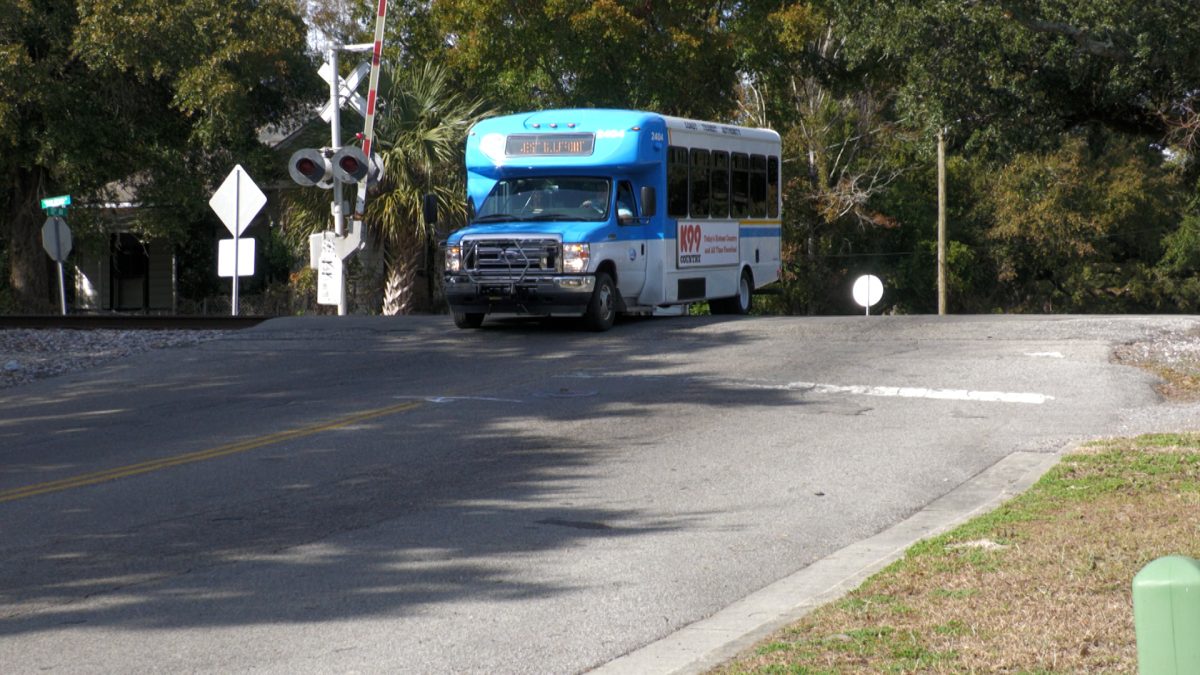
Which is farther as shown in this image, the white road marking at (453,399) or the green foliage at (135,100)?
the green foliage at (135,100)

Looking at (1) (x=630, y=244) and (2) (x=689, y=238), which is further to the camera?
(2) (x=689, y=238)

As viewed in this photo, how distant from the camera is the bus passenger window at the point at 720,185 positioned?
2231 cm

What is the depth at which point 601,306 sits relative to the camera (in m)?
18.9

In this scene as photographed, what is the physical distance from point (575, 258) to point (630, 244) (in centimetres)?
147

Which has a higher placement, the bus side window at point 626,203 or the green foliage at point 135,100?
the green foliage at point 135,100

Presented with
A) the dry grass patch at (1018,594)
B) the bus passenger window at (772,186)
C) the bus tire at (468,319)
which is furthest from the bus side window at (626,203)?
the dry grass patch at (1018,594)

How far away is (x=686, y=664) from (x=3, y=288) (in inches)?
1401

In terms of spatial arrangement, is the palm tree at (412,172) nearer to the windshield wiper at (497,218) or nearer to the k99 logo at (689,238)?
the k99 logo at (689,238)

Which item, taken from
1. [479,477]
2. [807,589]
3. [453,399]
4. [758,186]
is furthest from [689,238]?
[807,589]

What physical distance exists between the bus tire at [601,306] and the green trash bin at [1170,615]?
51.4 ft

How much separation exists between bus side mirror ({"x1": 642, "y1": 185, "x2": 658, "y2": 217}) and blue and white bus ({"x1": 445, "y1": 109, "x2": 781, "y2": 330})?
0.8 inches

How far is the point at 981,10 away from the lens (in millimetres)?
19109

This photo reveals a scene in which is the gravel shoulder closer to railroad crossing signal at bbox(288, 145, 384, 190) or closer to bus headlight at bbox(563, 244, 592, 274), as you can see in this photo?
railroad crossing signal at bbox(288, 145, 384, 190)

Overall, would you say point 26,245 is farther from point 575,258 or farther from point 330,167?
point 575,258
